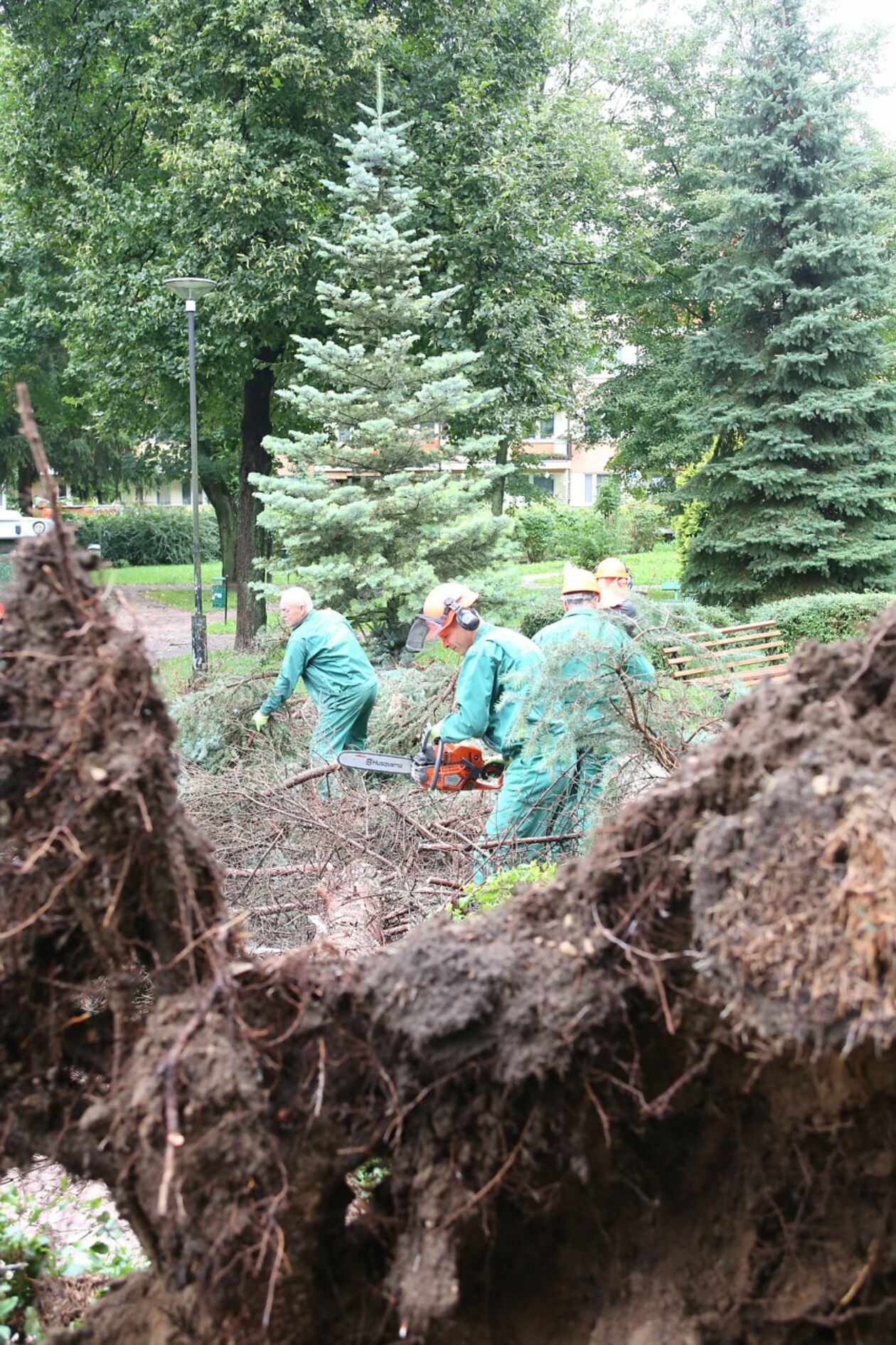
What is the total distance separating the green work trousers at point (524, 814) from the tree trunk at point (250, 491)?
12.8 meters

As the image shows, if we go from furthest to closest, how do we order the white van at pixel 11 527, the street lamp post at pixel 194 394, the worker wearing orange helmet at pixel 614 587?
1. the white van at pixel 11 527
2. the street lamp post at pixel 194 394
3. the worker wearing orange helmet at pixel 614 587

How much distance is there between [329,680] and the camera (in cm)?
918

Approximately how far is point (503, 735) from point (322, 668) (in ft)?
10.5

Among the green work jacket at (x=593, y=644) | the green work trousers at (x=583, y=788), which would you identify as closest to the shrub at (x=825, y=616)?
the green work jacket at (x=593, y=644)

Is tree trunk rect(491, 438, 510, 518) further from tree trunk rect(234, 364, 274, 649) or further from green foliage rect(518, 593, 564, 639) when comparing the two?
tree trunk rect(234, 364, 274, 649)

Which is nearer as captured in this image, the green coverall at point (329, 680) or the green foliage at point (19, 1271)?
the green foliage at point (19, 1271)

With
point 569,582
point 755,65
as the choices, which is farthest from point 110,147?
point 569,582

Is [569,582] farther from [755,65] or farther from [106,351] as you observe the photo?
[755,65]

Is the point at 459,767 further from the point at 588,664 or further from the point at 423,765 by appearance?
the point at 588,664

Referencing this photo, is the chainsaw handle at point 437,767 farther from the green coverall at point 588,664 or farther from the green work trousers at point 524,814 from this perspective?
the green coverall at point 588,664

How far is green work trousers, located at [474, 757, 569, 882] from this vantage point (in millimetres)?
6047

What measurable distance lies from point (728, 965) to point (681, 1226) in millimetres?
782

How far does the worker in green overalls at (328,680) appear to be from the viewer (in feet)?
30.0

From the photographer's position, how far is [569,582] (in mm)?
6914
